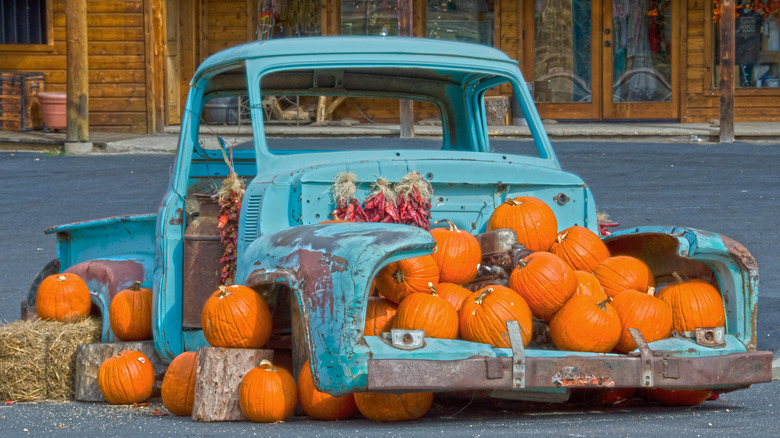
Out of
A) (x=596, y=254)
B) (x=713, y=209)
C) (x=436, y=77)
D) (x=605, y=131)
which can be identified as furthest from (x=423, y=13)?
(x=596, y=254)

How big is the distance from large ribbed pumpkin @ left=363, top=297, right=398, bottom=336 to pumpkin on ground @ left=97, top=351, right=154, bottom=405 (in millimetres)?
1438

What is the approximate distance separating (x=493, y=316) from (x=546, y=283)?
A: 1.08ft

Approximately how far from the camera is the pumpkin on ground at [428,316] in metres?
4.22

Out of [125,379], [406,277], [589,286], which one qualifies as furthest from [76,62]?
[589,286]

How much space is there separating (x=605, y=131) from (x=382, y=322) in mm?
14126

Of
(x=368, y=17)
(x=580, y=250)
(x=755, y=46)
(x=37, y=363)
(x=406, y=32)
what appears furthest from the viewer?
(x=368, y=17)

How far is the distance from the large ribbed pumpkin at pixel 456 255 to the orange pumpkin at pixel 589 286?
0.45m

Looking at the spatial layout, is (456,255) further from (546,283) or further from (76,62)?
(76,62)

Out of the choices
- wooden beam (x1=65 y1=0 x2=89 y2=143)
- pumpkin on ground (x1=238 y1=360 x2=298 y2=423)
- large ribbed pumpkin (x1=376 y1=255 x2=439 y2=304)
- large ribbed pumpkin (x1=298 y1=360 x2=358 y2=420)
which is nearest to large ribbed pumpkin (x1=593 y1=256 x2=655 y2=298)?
large ribbed pumpkin (x1=376 y1=255 x2=439 y2=304)

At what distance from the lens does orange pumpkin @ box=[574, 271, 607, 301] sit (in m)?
4.62

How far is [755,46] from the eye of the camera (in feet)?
65.2

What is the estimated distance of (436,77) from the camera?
6.29 m

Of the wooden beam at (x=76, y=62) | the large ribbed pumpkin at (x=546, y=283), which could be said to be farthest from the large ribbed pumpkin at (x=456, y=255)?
the wooden beam at (x=76, y=62)

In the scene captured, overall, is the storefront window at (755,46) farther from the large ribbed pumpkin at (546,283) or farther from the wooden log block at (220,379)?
the wooden log block at (220,379)
